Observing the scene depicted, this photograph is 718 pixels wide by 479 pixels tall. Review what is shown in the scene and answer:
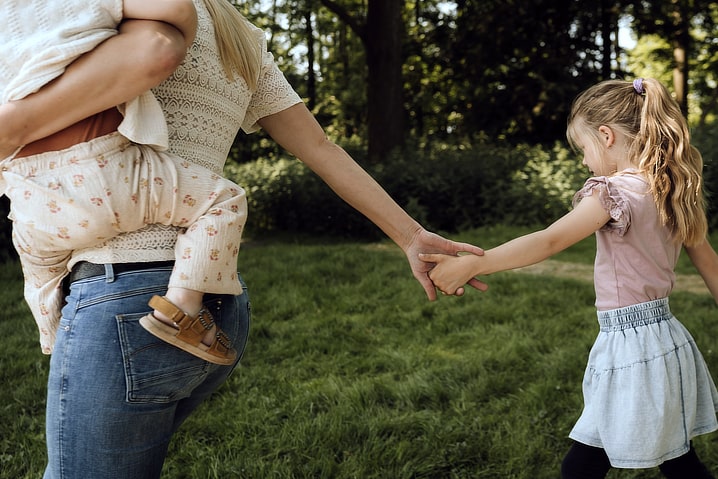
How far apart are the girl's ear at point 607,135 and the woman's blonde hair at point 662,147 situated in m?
0.02

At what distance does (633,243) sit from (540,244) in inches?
11.7

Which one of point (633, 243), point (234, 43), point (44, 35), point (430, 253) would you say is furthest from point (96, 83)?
point (633, 243)

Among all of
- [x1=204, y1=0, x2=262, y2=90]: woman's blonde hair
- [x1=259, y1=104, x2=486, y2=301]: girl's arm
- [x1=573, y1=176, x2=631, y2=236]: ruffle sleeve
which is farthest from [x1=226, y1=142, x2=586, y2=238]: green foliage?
[x1=204, y1=0, x2=262, y2=90]: woman's blonde hair

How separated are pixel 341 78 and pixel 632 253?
19.0m

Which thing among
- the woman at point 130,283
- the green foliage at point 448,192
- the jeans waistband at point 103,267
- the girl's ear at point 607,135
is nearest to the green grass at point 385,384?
the girl's ear at point 607,135

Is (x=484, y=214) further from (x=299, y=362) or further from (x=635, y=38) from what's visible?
(x=635, y=38)

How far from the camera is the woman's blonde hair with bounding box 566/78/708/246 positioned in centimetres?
224

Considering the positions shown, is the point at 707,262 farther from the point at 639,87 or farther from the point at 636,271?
the point at 639,87

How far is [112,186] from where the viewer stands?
4.21ft

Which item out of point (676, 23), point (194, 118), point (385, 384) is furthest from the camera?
point (676, 23)

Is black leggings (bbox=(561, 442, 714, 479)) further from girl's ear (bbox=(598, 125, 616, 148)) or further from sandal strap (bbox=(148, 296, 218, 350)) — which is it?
sandal strap (bbox=(148, 296, 218, 350))

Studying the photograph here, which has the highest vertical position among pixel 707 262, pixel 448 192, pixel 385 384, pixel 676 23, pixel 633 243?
pixel 676 23

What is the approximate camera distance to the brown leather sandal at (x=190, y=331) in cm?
126

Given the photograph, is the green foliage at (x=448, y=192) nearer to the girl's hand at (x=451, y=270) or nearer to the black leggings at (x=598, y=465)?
the black leggings at (x=598, y=465)
